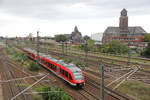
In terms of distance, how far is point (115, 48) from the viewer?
148 ft

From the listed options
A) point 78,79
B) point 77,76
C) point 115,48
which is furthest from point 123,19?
point 78,79

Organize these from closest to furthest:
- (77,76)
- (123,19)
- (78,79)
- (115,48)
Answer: (78,79) → (77,76) → (115,48) → (123,19)

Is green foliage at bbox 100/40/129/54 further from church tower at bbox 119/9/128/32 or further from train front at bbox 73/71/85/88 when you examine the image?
church tower at bbox 119/9/128/32

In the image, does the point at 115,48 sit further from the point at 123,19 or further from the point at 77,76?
the point at 123,19

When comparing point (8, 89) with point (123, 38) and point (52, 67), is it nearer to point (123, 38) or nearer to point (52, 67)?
point (52, 67)

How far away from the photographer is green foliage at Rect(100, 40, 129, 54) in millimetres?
42912

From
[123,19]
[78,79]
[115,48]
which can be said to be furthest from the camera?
[123,19]

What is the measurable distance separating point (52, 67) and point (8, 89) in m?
7.96

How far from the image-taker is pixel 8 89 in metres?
20.7

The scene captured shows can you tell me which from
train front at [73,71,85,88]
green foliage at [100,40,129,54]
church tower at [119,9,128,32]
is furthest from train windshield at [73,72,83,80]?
church tower at [119,9,128,32]

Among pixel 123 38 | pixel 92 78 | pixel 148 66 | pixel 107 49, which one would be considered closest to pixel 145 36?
pixel 123 38

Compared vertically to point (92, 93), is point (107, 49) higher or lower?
higher

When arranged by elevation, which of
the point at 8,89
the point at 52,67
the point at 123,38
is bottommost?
the point at 8,89

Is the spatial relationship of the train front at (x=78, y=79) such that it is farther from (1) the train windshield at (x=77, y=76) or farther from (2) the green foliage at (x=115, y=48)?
(2) the green foliage at (x=115, y=48)
